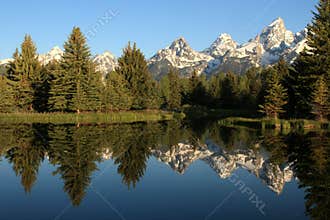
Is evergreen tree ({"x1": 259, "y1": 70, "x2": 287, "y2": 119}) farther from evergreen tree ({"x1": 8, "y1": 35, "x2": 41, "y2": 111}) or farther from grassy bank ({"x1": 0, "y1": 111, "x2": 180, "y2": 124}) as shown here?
evergreen tree ({"x1": 8, "y1": 35, "x2": 41, "y2": 111})

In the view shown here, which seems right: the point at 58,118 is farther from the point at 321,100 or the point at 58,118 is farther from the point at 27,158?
the point at 321,100

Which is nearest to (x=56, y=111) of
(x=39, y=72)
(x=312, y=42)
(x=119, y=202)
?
(x=39, y=72)

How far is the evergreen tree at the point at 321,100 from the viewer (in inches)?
1626

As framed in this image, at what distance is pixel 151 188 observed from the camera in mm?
14297

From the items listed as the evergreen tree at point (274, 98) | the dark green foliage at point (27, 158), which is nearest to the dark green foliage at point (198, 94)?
the evergreen tree at point (274, 98)

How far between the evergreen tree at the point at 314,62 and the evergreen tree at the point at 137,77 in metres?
26.0

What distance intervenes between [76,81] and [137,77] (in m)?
16.0

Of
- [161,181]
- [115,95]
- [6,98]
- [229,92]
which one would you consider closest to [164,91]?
[229,92]

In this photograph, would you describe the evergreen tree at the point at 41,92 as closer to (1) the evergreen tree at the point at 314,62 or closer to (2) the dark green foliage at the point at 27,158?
(2) the dark green foliage at the point at 27,158

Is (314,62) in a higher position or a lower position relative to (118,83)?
higher

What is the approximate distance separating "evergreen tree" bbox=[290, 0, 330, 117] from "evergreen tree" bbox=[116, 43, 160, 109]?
25965 mm

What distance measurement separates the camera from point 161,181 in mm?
15594

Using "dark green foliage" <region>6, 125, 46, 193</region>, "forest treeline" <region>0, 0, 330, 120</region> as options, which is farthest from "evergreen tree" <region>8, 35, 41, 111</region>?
"dark green foliage" <region>6, 125, 46, 193</region>

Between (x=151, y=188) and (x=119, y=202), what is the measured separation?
2.44m
